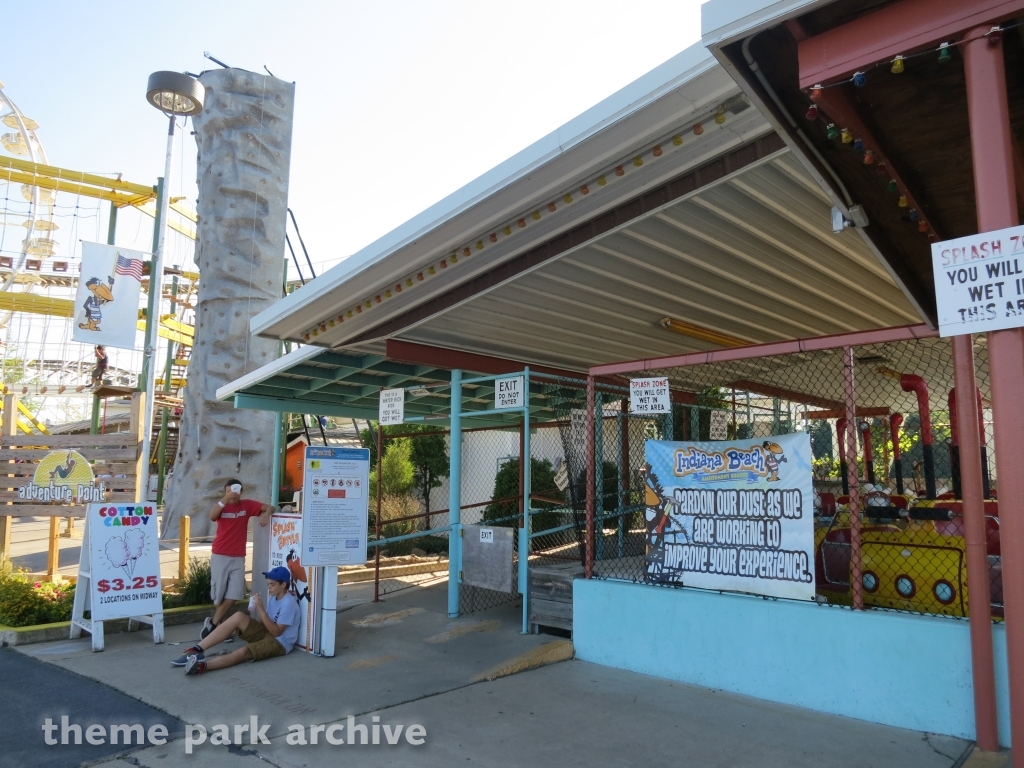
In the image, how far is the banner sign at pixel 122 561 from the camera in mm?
7621

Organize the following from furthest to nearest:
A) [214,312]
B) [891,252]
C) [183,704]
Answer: [214,312], [183,704], [891,252]

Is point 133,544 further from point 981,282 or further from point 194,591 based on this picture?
point 981,282

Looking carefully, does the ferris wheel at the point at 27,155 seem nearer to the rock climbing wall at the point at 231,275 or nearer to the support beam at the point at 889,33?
the rock climbing wall at the point at 231,275

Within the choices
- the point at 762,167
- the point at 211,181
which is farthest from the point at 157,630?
the point at 211,181

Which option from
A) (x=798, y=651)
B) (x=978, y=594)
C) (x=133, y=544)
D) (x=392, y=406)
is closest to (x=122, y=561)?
(x=133, y=544)

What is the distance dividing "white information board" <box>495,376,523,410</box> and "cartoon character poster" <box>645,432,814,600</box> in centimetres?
209

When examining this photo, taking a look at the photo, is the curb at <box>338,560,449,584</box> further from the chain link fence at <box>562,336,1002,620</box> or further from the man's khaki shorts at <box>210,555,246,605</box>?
the man's khaki shorts at <box>210,555,246,605</box>

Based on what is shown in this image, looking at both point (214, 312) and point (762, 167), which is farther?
point (214, 312)

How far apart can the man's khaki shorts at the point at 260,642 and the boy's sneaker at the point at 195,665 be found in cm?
52

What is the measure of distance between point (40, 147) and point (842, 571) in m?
58.0

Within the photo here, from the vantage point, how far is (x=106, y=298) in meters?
11.4

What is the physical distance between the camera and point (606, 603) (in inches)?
266

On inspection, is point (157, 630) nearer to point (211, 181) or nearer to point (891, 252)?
point (891, 252)

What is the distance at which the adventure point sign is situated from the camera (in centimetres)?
896
